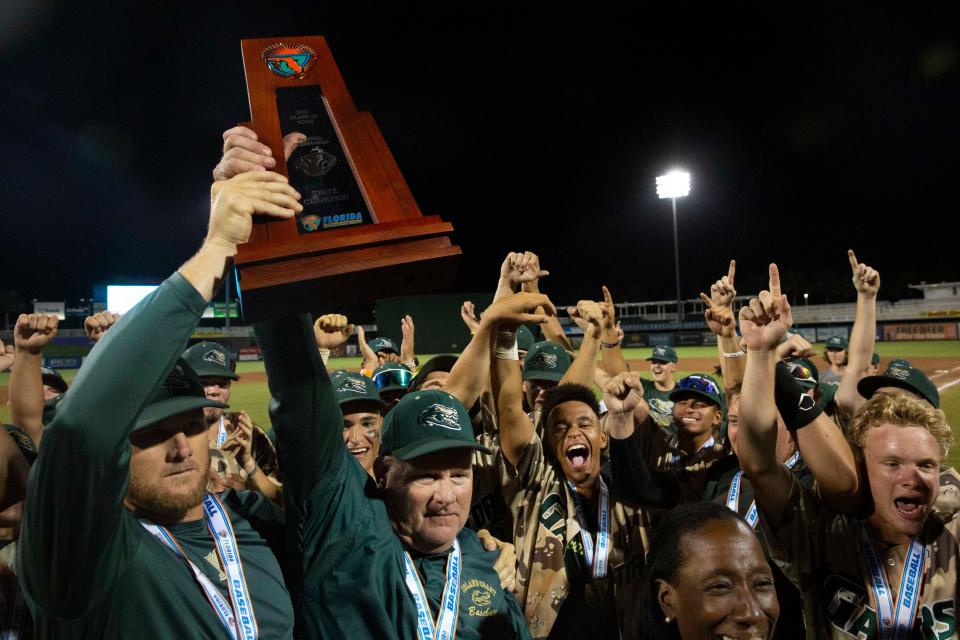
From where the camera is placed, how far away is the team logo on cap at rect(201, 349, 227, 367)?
4.95 m

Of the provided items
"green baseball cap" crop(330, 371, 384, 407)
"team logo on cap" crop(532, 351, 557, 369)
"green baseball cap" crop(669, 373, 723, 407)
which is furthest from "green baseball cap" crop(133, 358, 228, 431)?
"green baseball cap" crop(669, 373, 723, 407)

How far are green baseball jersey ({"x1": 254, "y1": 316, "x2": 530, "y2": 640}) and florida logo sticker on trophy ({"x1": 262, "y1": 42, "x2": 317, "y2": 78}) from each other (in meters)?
0.89

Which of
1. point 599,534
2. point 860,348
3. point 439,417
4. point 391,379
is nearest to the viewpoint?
→ point 439,417

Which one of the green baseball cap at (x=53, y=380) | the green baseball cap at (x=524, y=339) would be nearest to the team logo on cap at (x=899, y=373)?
the green baseball cap at (x=524, y=339)

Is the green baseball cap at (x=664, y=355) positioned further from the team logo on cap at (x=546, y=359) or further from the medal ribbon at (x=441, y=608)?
the medal ribbon at (x=441, y=608)

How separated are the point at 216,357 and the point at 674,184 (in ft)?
135

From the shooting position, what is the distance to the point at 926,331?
39844 millimetres

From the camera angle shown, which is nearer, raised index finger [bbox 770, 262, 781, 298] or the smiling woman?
the smiling woman

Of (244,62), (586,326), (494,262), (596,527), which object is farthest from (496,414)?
(494,262)

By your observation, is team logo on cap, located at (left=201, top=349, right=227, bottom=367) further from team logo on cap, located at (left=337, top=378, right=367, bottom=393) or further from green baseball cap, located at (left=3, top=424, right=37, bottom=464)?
green baseball cap, located at (left=3, top=424, right=37, bottom=464)

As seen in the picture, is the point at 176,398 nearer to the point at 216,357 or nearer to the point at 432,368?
the point at 432,368

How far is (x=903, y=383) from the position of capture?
3826 mm

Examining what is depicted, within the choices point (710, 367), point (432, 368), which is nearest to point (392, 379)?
point (432, 368)

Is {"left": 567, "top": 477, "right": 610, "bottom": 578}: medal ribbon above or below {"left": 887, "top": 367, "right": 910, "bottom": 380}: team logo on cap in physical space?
below
